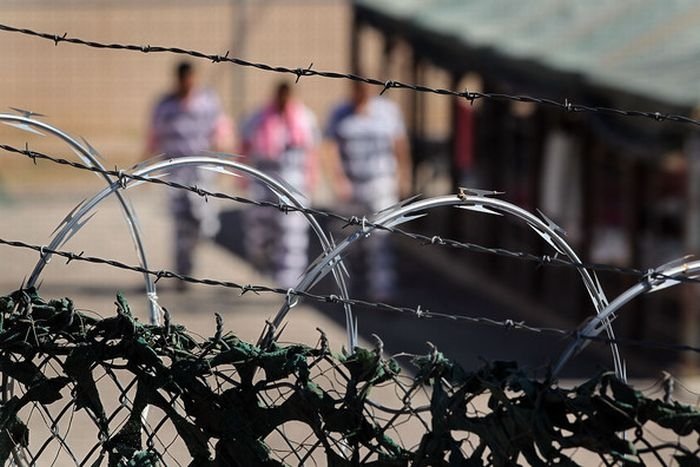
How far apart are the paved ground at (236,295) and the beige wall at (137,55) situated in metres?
4.50

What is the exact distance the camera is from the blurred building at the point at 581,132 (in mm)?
8281

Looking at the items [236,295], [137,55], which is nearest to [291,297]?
[236,295]

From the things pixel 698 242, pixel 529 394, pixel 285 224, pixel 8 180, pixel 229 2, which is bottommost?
pixel 529 394

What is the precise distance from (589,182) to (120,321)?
6.68 meters

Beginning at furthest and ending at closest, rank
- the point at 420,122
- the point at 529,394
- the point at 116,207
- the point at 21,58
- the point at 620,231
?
the point at 21,58, the point at 116,207, the point at 420,122, the point at 620,231, the point at 529,394

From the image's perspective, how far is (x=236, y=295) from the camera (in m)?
11.2

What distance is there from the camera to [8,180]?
17.1 metres

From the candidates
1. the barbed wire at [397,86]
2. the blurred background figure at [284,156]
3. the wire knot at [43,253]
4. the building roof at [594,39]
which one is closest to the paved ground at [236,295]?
the blurred background figure at [284,156]

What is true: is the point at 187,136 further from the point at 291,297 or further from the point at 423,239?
the point at 423,239

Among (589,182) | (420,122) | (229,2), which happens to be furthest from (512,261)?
(229,2)

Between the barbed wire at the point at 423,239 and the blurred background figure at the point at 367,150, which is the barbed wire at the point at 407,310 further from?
the blurred background figure at the point at 367,150

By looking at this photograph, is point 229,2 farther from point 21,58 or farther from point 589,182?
point 589,182

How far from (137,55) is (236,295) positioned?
9804mm

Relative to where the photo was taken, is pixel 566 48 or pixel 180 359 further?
pixel 566 48
